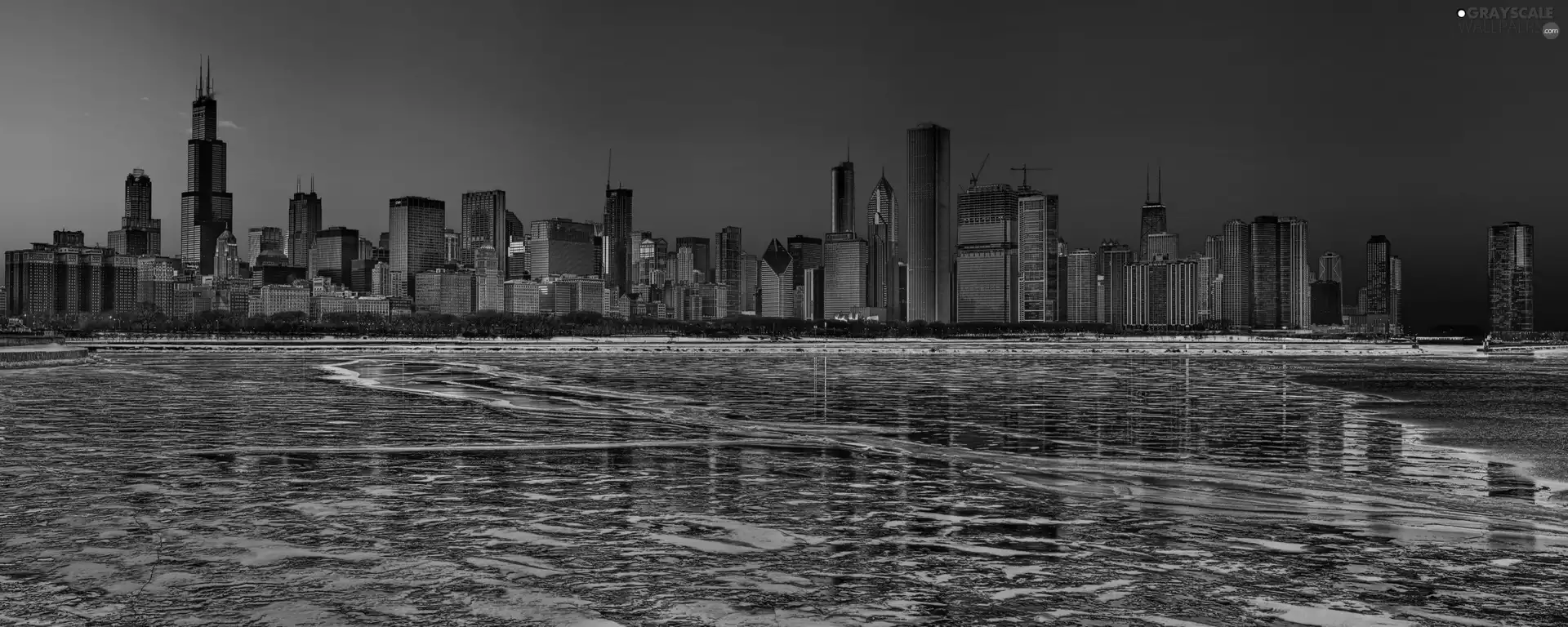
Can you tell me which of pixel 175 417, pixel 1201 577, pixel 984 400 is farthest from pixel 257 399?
pixel 1201 577

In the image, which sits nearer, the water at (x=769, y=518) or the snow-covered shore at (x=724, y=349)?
the water at (x=769, y=518)

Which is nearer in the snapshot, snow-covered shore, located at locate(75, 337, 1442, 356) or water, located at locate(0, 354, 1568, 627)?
water, located at locate(0, 354, 1568, 627)

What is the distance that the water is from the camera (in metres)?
9.50

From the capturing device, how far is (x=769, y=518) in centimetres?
1377

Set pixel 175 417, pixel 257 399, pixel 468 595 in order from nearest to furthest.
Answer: pixel 468 595 → pixel 175 417 → pixel 257 399

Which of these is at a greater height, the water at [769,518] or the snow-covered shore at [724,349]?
the water at [769,518]

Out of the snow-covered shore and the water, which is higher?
the water

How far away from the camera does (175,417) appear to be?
90.5ft

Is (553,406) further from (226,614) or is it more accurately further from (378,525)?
(226,614)

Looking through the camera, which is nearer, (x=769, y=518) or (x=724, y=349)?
(x=769, y=518)

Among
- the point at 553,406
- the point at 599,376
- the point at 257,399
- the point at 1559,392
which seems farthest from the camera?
the point at 599,376

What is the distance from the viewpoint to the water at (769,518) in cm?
950

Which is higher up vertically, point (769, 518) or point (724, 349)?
point (769, 518)

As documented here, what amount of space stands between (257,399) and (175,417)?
7038 mm
